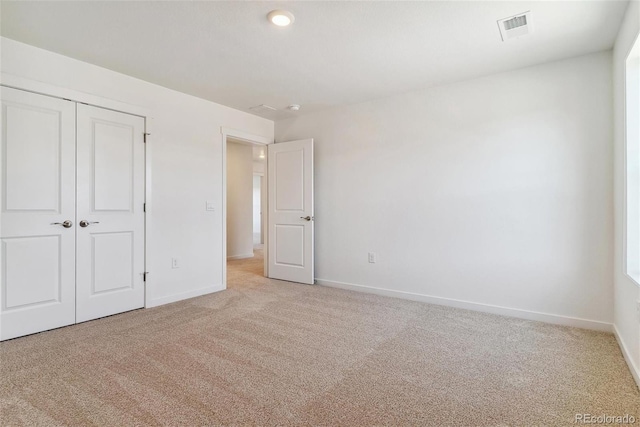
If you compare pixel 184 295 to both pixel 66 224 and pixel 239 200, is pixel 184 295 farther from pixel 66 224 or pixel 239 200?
pixel 239 200

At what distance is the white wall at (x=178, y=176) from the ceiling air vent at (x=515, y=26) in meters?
3.25

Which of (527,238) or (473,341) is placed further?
(527,238)

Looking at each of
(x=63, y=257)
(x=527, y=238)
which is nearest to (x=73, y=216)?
(x=63, y=257)

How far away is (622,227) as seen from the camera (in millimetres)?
2379

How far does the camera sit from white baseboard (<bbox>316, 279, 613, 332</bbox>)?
2.81m

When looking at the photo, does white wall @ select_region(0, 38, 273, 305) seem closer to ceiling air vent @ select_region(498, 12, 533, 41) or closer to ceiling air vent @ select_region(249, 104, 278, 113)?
ceiling air vent @ select_region(249, 104, 278, 113)

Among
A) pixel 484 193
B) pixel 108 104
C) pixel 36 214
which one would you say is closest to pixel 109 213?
pixel 36 214

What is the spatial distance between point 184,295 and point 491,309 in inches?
136

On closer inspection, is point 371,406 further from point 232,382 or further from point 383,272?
point 383,272

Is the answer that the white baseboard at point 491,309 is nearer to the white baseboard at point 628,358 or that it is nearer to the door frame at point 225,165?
the white baseboard at point 628,358

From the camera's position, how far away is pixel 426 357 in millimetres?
2283

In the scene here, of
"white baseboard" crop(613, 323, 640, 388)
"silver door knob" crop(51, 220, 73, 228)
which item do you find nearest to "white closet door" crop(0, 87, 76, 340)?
"silver door knob" crop(51, 220, 73, 228)

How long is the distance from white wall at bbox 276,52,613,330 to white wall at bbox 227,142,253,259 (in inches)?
124

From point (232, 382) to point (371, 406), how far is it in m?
0.85
